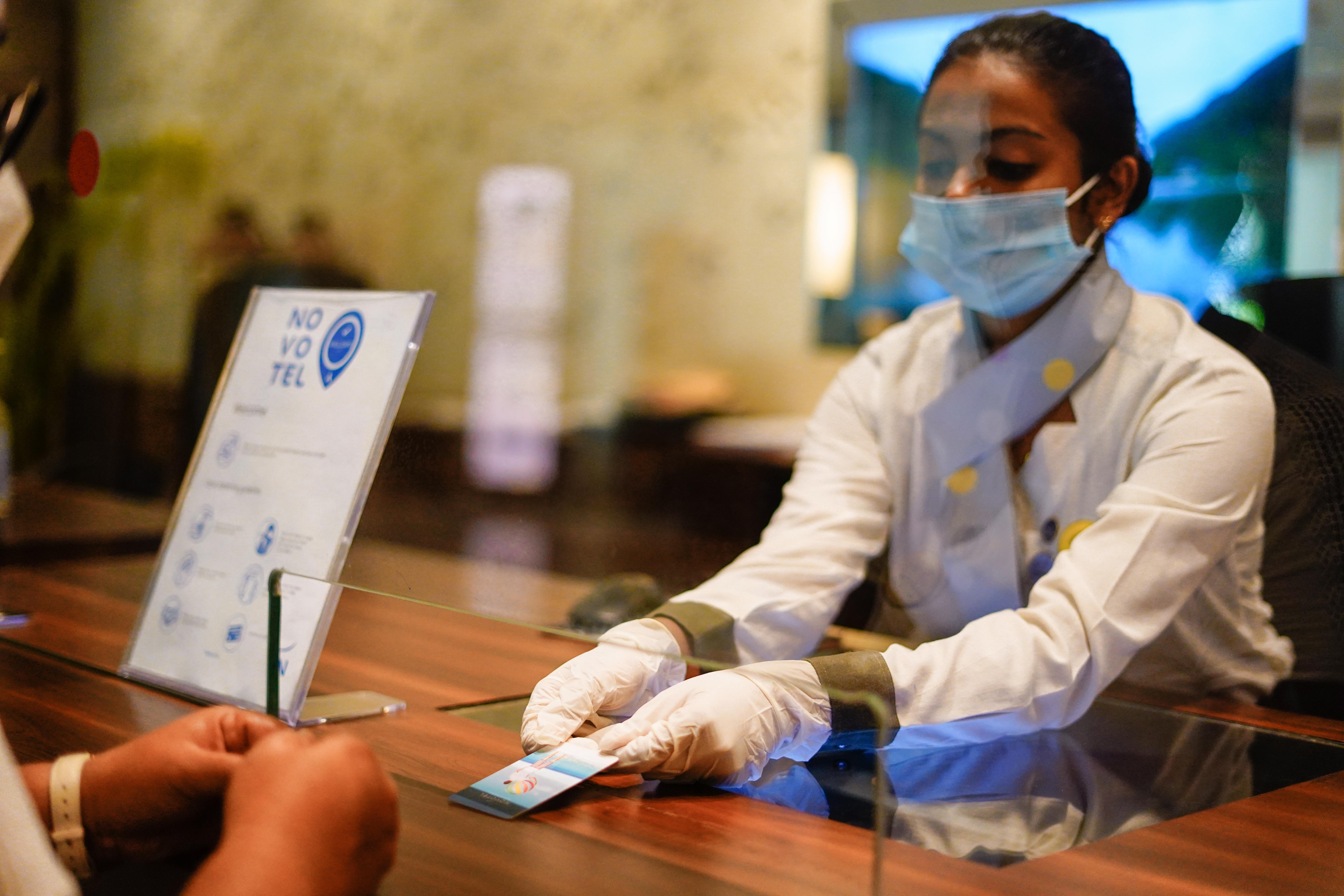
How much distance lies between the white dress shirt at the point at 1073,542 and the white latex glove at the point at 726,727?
13 cm

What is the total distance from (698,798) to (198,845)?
289 millimetres

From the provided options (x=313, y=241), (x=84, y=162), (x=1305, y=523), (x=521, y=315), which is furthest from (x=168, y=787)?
(x=313, y=241)

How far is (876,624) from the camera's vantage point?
1.33 meters

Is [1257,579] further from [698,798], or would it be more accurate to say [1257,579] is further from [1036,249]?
[698,798]

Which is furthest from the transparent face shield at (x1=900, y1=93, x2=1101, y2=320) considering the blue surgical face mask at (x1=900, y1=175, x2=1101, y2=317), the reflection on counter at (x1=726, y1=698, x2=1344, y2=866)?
the reflection on counter at (x1=726, y1=698, x2=1344, y2=866)

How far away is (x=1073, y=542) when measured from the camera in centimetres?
110

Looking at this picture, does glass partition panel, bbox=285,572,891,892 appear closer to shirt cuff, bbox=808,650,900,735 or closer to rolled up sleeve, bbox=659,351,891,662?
shirt cuff, bbox=808,650,900,735

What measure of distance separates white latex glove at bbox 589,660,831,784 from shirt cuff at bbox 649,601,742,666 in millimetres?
272

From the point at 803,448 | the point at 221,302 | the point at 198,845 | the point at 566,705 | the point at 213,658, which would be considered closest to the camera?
the point at 198,845

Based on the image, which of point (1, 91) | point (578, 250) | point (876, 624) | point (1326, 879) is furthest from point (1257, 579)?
point (578, 250)

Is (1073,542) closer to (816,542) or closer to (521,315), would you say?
(816,542)

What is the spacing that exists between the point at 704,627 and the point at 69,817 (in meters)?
0.55

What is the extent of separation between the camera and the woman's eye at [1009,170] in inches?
47.8

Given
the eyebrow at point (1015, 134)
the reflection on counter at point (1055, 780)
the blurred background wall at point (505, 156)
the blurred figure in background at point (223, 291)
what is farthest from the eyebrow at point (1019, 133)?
the blurred background wall at point (505, 156)
